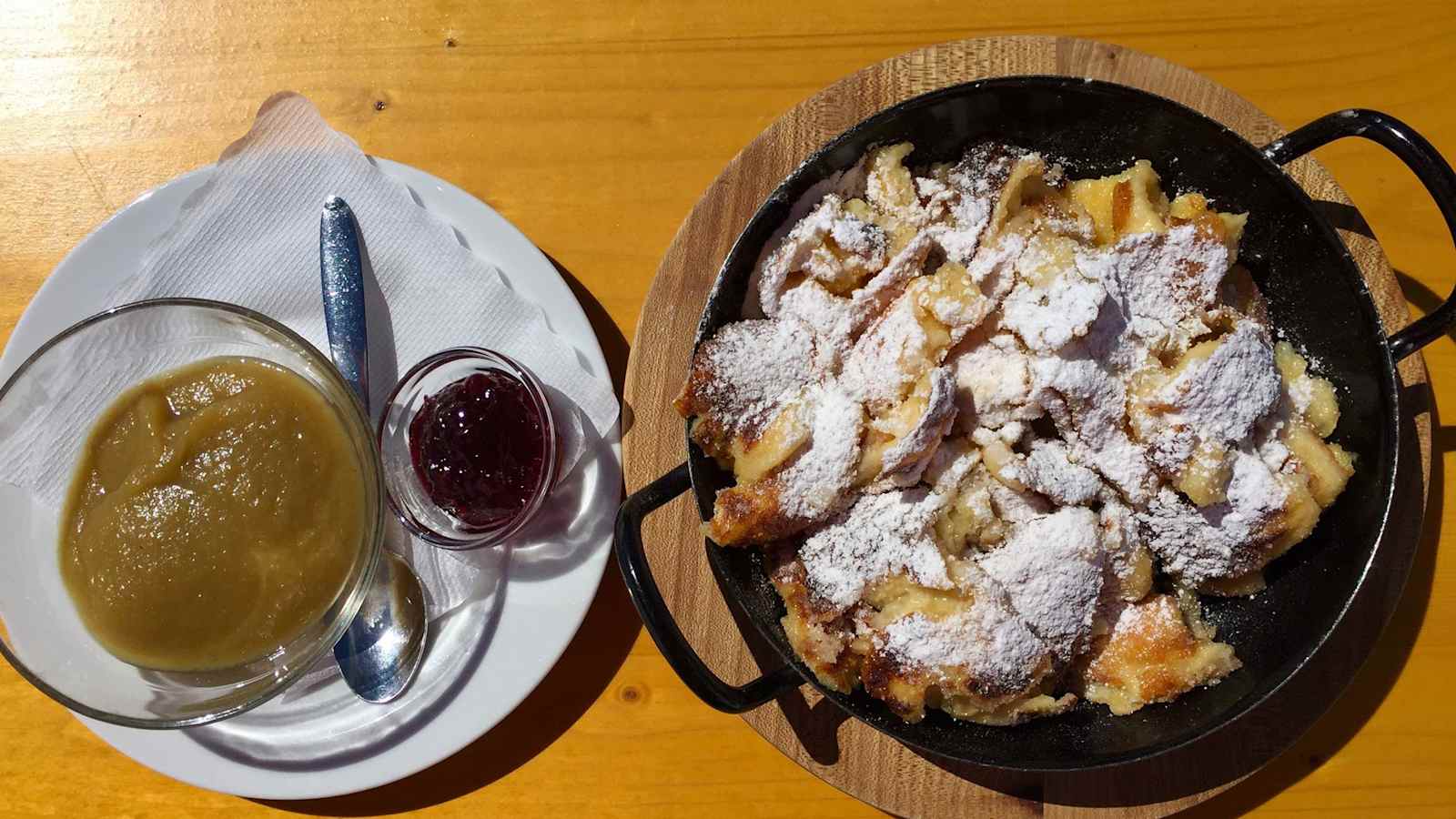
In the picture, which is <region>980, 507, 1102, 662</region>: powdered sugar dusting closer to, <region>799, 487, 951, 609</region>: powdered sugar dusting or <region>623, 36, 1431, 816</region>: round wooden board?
<region>799, 487, 951, 609</region>: powdered sugar dusting

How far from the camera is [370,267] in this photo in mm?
1491

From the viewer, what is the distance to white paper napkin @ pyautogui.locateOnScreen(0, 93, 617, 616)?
57.9 inches

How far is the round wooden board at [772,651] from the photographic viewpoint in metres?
1.46

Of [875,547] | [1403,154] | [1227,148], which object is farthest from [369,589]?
[1403,154]

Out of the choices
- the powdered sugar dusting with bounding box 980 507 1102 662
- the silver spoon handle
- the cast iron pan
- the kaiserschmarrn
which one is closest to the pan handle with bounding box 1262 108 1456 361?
the cast iron pan

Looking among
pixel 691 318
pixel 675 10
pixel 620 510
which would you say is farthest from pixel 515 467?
pixel 675 10

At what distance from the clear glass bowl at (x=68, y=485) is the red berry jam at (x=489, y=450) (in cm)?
12

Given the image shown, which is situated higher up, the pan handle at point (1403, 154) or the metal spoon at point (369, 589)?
the pan handle at point (1403, 154)

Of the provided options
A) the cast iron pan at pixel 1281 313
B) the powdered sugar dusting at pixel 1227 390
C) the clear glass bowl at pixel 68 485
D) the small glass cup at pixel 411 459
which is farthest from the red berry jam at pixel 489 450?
the powdered sugar dusting at pixel 1227 390

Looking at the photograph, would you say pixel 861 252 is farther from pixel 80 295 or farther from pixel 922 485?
pixel 80 295

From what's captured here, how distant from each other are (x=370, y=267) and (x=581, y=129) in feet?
1.37

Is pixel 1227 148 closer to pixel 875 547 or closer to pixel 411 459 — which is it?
pixel 875 547

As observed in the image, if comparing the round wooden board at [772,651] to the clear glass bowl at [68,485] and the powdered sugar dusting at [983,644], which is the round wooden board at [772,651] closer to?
the powdered sugar dusting at [983,644]

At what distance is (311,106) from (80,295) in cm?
44
